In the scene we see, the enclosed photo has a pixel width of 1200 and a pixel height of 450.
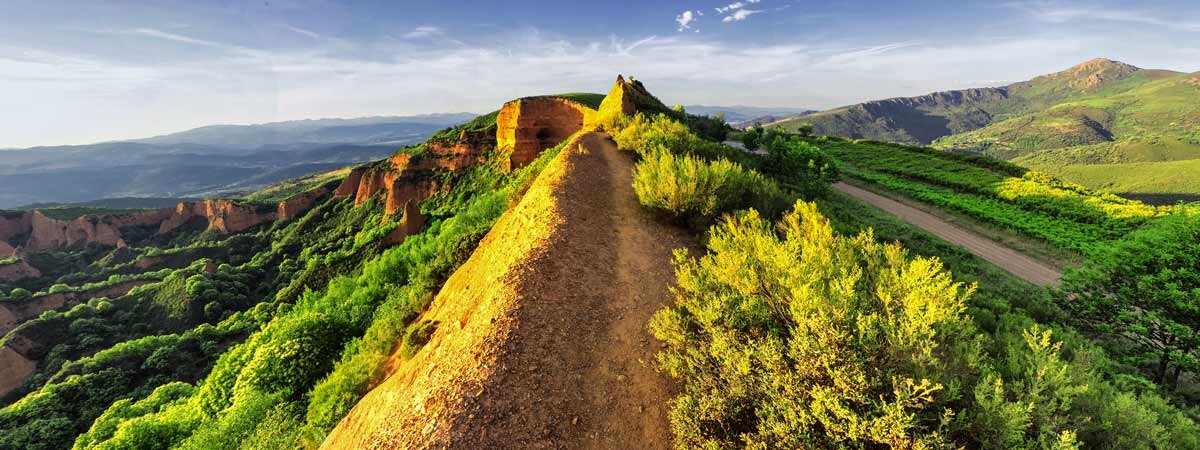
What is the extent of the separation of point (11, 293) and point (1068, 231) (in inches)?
5414

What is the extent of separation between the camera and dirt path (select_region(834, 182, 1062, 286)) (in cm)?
2633

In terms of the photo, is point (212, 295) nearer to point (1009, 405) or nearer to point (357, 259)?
point (357, 259)

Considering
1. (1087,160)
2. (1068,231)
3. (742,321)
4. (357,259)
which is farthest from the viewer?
(1087,160)

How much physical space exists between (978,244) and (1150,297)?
1929cm

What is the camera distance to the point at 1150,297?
14.7 metres

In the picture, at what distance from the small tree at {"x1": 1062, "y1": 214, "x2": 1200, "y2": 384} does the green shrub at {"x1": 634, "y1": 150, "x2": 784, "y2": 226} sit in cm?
1236

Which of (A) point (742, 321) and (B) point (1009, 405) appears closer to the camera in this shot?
(B) point (1009, 405)

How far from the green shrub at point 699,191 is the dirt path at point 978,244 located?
15248 millimetres

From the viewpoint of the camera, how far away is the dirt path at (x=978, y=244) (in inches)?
1036

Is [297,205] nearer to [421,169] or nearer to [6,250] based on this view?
[421,169]

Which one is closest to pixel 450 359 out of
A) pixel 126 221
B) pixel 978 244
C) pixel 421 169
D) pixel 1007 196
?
pixel 978 244

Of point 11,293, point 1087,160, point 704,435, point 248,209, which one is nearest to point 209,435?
point 704,435

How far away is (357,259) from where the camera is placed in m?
59.1

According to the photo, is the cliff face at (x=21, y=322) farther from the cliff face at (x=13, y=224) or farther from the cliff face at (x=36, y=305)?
the cliff face at (x=13, y=224)
